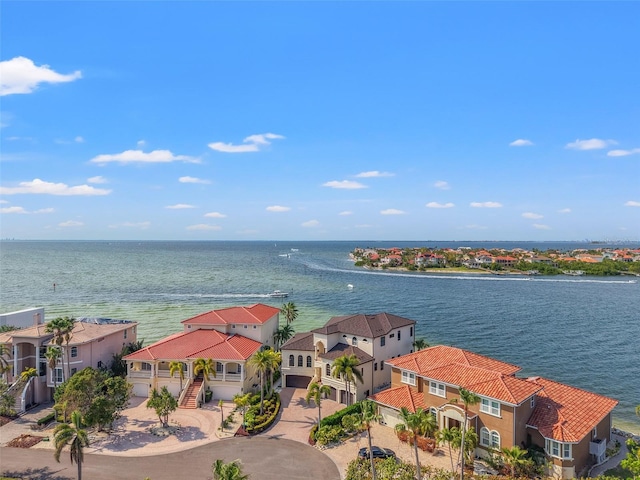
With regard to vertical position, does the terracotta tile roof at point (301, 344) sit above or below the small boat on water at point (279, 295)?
above

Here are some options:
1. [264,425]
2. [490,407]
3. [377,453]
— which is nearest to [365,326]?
[264,425]

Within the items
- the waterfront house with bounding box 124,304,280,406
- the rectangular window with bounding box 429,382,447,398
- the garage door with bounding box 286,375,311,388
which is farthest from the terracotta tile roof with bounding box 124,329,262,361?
the rectangular window with bounding box 429,382,447,398

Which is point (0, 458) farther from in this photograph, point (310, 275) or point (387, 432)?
point (310, 275)

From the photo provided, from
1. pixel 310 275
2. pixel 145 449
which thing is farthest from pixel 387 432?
pixel 310 275

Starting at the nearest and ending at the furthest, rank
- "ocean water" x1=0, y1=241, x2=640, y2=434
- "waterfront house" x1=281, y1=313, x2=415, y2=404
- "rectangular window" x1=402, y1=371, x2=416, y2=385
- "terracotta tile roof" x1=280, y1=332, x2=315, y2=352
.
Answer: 1. "rectangular window" x1=402, y1=371, x2=416, y2=385
2. "waterfront house" x1=281, y1=313, x2=415, y2=404
3. "terracotta tile roof" x1=280, y1=332, x2=315, y2=352
4. "ocean water" x1=0, y1=241, x2=640, y2=434

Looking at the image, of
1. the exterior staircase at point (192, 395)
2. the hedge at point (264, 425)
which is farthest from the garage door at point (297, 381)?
the exterior staircase at point (192, 395)

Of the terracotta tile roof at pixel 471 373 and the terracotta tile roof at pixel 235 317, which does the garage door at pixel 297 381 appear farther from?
the terracotta tile roof at pixel 471 373

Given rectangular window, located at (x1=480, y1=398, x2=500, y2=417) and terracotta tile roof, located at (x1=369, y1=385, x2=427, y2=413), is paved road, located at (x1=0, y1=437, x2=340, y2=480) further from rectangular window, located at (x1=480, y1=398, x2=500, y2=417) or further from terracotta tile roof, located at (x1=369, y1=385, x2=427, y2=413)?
rectangular window, located at (x1=480, y1=398, x2=500, y2=417)
